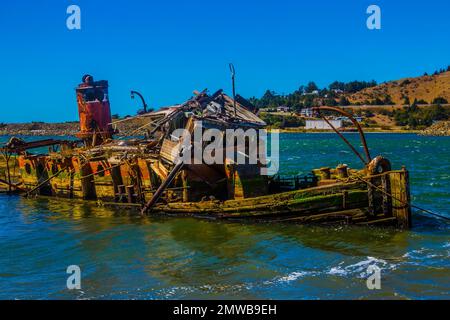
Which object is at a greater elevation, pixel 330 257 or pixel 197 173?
pixel 197 173

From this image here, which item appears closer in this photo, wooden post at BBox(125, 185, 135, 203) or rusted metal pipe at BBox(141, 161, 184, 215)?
rusted metal pipe at BBox(141, 161, 184, 215)

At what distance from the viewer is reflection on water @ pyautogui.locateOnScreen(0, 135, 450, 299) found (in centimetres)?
1415

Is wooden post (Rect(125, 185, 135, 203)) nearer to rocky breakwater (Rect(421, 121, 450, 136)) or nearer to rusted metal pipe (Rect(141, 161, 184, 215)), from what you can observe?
rusted metal pipe (Rect(141, 161, 184, 215))

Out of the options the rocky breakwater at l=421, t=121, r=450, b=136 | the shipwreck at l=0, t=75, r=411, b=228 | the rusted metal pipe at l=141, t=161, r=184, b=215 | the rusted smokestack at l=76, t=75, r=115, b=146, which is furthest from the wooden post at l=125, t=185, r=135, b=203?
the rocky breakwater at l=421, t=121, r=450, b=136

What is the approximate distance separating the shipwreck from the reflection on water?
65cm

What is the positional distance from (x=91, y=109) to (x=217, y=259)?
2090 cm

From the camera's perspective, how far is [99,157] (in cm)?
2734

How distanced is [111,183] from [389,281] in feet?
55.3

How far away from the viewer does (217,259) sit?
17.1 meters

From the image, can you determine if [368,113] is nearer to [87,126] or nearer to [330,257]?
[87,126]

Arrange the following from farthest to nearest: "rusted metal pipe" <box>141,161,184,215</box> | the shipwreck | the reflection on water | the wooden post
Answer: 1. the wooden post
2. "rusted metal pipe" <box>141,161,184,215</box>
3. the shipwreck
4. the reflection on water

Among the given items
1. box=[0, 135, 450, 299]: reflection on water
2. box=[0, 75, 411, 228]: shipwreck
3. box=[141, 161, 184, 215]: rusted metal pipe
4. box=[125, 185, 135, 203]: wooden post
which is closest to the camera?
box=[0, 135, 450, 299]: reflection on water

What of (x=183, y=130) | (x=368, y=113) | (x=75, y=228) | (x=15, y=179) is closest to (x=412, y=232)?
(x=183, y=130)

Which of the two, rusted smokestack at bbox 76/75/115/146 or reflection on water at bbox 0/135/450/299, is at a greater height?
rusted smokestack at bbox 76/75/115/146
